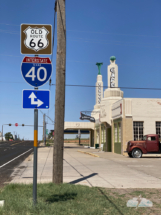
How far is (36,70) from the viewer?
6715 millimetres

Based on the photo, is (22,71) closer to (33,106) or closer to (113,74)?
(33,106)

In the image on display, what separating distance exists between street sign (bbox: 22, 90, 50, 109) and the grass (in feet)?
7.14

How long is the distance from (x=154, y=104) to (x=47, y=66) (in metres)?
22.4

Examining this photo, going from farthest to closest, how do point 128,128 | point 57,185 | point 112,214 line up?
point 128,128 → point 57,185 → point 112,214

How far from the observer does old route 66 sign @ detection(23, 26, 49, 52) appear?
279 inches

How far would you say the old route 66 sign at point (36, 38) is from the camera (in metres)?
7.09

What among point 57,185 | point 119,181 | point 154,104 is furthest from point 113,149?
point 57,185

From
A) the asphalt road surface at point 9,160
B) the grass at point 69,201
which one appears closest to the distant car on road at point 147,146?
the asphalt road surface at point 9,160

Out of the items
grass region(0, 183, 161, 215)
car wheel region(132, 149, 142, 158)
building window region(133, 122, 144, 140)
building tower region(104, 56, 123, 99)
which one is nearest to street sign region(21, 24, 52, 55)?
grass region(0, 183, 161, 215)

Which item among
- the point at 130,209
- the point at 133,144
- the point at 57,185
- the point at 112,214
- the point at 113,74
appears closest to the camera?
the point at 112,214

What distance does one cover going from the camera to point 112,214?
19.6 feet

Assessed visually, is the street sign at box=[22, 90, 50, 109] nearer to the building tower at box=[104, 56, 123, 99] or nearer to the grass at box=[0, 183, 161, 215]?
the grass at box=[0, 183, 161, 215]

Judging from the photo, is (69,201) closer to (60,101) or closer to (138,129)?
(60,101)

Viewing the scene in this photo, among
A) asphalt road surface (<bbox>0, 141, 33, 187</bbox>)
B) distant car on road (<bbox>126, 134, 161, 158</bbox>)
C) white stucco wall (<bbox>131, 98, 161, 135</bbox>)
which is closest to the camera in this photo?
asphalt road surface (<bbox>0, 141, 33, 187</bbox>)
